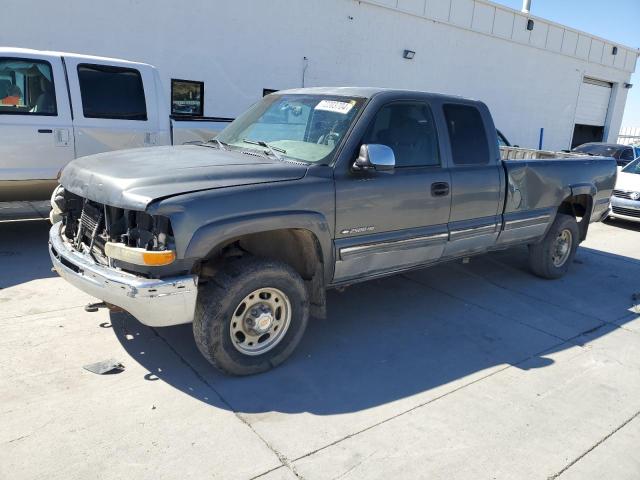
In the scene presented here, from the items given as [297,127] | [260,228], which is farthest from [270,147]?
[260,228]

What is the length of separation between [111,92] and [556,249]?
5.85 meters

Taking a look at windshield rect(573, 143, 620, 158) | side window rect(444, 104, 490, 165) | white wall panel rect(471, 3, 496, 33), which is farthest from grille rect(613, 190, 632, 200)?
white wall panel rect(471, 3, 496, 33)

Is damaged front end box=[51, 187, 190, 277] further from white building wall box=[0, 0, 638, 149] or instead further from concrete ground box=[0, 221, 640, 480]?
white building wall box=[0, 0, 638, 149]

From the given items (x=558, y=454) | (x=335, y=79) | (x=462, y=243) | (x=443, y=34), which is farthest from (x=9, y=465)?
(x=443, y=34)

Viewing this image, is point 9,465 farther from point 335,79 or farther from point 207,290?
point 335,79

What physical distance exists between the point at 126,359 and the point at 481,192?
3361 mm

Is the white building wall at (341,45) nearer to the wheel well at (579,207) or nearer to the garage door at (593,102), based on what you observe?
the garage door at (593,102)

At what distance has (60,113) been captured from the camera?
640cm

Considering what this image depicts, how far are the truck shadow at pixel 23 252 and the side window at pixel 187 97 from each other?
490 centimetres

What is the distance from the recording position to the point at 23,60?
6203 millimetres

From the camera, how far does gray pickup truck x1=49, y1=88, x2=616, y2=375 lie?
3.22m

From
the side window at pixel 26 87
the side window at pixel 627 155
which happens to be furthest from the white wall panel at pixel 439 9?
the side window at pixel 26 87

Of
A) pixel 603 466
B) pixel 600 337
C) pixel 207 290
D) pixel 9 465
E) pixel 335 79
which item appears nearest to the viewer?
pixel 9 465

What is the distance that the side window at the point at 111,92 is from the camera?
6598 mm
